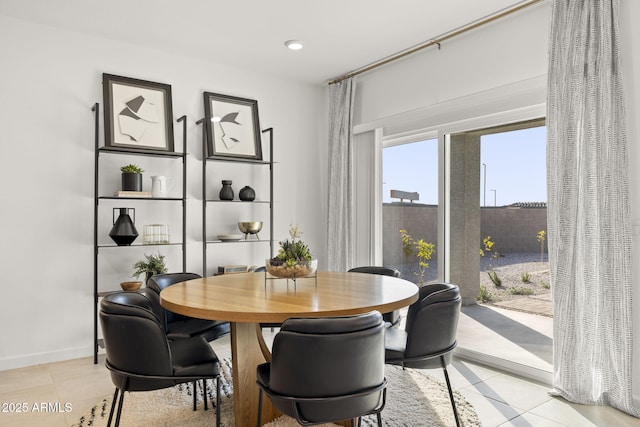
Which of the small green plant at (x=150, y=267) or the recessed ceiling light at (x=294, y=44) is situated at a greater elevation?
the recessed ceiling light at (x=294, y=44)

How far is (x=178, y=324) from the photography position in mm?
2715

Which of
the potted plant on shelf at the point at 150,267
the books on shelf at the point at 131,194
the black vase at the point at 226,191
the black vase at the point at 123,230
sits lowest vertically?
the potted plant on shelf at the point at 150,267

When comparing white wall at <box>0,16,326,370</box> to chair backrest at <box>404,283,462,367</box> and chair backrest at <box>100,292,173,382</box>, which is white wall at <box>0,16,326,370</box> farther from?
chair backrest at <box>404,283,462,367</box>

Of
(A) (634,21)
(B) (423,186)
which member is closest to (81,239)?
(B) (423,186)

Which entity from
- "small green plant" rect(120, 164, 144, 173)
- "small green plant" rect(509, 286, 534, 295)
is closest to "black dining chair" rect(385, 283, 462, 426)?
"small green plant" rect(509, 286, 534, 295)

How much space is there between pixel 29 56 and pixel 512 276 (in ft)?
13.4

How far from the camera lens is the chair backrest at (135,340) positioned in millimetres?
1823

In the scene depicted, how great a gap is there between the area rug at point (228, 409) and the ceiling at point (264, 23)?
2659 millimetres

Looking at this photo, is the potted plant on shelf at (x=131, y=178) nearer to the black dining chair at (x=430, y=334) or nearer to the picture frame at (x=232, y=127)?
the picture frame at (x=232, y=127)

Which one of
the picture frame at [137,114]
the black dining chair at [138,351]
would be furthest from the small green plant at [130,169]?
the black dining chair at [138,351]

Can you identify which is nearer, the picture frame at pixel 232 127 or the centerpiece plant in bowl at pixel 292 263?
the centerpiece plant in bowl at pixel 292 263

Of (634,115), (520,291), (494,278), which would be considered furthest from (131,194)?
(634,115)

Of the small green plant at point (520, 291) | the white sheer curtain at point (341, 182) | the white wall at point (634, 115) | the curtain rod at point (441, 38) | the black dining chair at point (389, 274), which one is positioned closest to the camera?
the white wall at point (634, 115)

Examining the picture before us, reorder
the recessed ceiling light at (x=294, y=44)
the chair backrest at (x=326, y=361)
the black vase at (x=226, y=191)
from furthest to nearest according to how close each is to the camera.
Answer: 1. the black vase at (x=226, y=191)
2. the recessed ceiling light at (x=294, y=44)
3. the chair backrest at (x=326, y=361)
